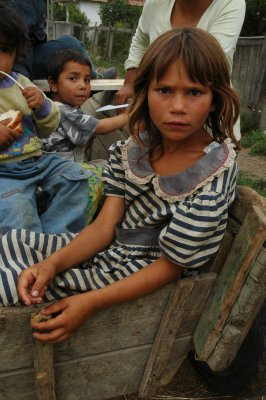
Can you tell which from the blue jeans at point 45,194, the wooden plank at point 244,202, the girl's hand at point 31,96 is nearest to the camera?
the wooden plank at point 244,202

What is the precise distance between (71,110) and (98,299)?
147cm

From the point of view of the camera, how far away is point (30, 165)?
2018 millimetres

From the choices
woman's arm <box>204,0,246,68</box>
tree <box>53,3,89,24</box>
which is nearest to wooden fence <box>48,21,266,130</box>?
woman's arm <box>204,0,246,68</box>

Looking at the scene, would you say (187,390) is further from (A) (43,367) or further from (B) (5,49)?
(B) (5,49)

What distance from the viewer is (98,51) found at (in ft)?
79.3

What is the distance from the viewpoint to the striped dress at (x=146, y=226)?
1313mm

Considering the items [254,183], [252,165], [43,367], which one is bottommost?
[252,165]

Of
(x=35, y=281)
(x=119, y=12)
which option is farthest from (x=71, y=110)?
(x=119, y=12)

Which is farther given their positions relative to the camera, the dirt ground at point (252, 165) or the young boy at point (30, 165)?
the dirt ground at point (252, 165)

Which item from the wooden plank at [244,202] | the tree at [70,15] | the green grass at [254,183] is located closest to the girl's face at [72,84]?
the wooden plank at [244,202]

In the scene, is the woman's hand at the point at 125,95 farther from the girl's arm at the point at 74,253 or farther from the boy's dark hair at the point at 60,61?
the girl's arm at the point at 74,253

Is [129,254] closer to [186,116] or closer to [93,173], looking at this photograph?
[186,116]

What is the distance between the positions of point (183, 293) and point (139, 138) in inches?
23.8

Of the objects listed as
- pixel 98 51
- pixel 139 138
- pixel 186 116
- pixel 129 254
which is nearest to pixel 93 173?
pixel 139 138
